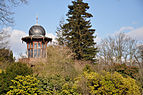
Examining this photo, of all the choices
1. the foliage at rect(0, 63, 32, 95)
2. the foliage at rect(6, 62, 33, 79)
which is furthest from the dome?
the foliage at rect(6, 62, 33, 79)

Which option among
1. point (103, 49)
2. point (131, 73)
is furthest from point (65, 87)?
point (103, 49)

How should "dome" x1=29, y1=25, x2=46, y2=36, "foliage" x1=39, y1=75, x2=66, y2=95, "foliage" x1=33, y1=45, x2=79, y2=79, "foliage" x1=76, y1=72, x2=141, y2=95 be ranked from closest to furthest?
"foliage" x1=39, y1=75, x2=66, y2=95 → "foliage" x1=76, y1=72, x2=141, y2=95 → "foliage" x1=33, y1=45, x2=79, y2=79 → "dome" x1=29, y1=25, x2=46, y2=36

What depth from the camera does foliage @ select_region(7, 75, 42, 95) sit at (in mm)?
5625

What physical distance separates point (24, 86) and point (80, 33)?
1514 cm

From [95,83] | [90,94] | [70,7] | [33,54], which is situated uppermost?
[70,7]

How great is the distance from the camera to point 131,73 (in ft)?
39.8

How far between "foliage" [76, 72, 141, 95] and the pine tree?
1158 centimetres

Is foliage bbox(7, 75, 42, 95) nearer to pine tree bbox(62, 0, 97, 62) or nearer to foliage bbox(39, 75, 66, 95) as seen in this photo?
foliage bbox(39, 75, 66, 95)

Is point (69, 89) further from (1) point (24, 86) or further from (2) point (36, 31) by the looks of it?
(2) point (36, 31)

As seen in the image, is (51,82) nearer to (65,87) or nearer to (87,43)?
(65,87)

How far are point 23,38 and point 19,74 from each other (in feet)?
43.5

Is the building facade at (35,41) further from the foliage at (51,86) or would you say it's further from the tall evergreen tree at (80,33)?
the foliage at (51,86)

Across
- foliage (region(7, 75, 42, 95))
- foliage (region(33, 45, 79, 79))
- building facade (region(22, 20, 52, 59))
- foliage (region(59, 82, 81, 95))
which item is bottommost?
foliage (region(59, 82, 81, 95))

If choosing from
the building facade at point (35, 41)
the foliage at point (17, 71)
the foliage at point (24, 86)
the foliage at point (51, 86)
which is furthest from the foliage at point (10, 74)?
the building facade at point (35, 41)
